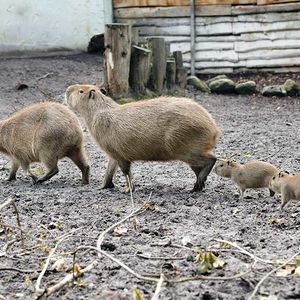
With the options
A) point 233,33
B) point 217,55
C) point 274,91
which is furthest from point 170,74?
point 233,33

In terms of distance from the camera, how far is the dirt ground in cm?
322

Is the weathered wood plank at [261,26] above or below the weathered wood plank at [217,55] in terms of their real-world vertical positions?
above

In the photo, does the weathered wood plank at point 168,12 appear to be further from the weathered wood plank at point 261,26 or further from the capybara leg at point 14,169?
the capybara leg at point 14,169

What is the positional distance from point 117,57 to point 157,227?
6618mm

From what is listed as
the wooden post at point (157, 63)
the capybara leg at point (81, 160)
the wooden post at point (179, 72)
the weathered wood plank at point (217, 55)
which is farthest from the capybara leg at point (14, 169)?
the weathered wood plank at point (217, 55)

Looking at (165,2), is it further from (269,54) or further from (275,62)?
(275,62)

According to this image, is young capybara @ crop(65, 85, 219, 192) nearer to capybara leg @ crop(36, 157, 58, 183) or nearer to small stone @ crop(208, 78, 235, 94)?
capybara leg @ crop(36, 157, 58, 183)

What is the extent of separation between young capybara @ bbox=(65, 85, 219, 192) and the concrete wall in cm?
842

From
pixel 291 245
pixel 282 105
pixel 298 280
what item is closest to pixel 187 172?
pixel 291 245

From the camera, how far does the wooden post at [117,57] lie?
10672 mm

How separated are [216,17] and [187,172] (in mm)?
7510

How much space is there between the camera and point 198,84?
42.7 ft

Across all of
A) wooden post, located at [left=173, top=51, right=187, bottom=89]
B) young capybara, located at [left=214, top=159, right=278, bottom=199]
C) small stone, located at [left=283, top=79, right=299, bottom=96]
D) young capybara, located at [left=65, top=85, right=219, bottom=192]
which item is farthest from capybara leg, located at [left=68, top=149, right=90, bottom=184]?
small stone, located at [left=283, top=79, right=299, bottom=96]

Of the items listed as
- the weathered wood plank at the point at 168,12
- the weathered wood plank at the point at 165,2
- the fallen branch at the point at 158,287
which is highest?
the weathered wood plank at the point at 165,2
